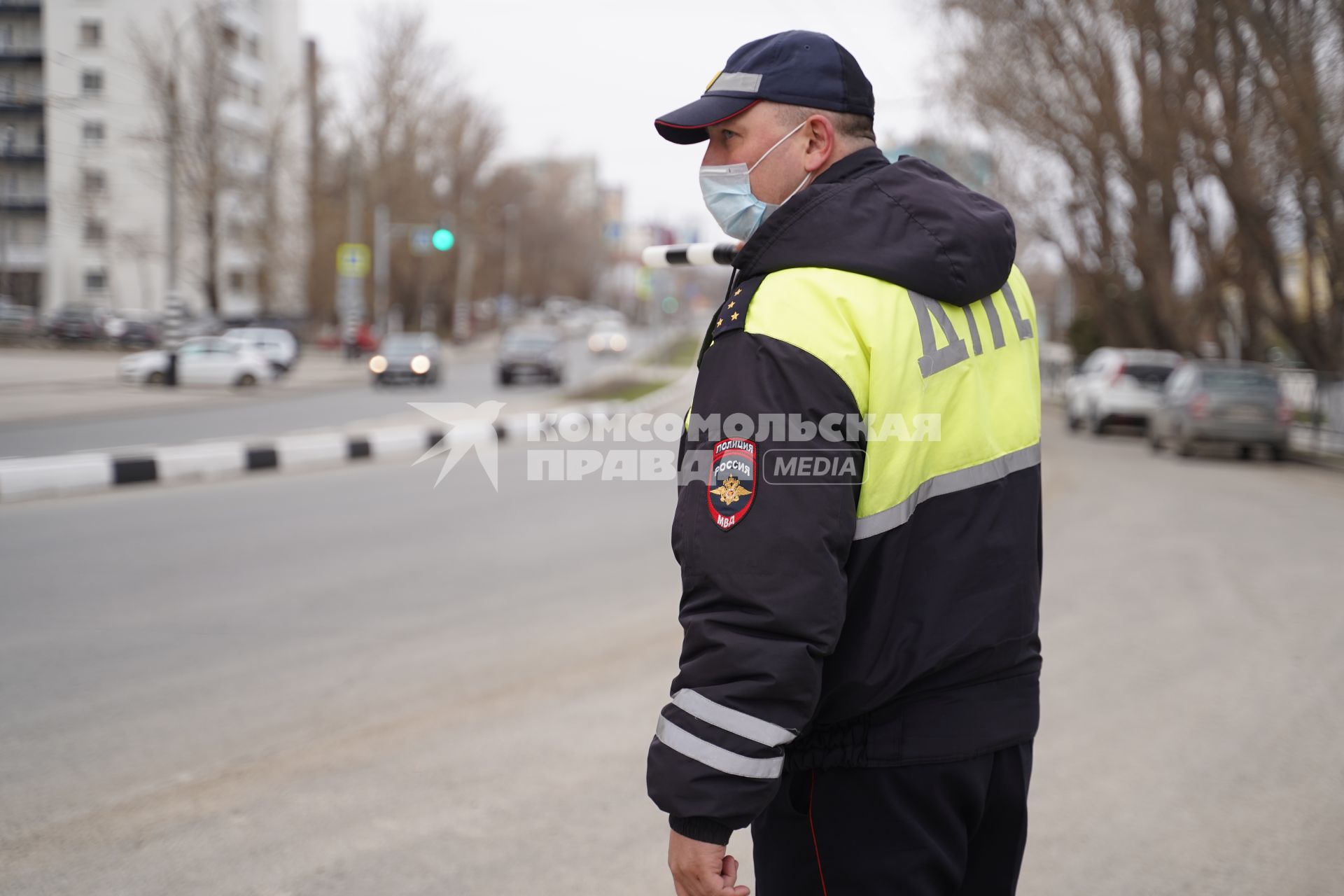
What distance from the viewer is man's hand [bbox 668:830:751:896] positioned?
1770 mm

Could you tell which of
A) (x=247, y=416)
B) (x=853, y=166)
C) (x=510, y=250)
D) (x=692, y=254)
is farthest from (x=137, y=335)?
(x=853, y=166)

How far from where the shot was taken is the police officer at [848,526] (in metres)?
1.76

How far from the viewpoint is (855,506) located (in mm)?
1837

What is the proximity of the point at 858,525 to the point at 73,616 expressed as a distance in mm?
6144

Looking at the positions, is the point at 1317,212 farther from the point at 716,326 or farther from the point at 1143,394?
the point at 716,326

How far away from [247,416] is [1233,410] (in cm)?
1783

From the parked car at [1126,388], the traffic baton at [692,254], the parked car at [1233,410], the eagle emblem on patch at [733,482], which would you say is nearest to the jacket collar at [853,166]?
the eagle emblem on patch at [733,482]

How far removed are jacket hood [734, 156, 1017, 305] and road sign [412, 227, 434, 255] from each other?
4318 centimetres

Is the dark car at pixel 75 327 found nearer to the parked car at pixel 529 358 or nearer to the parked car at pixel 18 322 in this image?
the parked car at pixel 18 322

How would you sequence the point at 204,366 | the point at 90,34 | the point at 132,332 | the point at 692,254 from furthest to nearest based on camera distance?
the point at 132,332 → the point at 204,366 → the point at 90,34 → the point at 692,254

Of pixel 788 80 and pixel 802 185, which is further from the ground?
pixel 788 80

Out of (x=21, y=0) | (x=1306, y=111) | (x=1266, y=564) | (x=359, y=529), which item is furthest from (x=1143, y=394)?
(x=21, y=0)

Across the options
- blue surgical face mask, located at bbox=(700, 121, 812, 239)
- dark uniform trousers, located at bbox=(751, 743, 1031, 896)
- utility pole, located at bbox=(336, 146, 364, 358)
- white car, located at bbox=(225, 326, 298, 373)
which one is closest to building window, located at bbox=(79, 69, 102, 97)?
white car, located at bbox=(225, 326, 298, 373)

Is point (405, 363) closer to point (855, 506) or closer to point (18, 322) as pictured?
point (18, 322)
